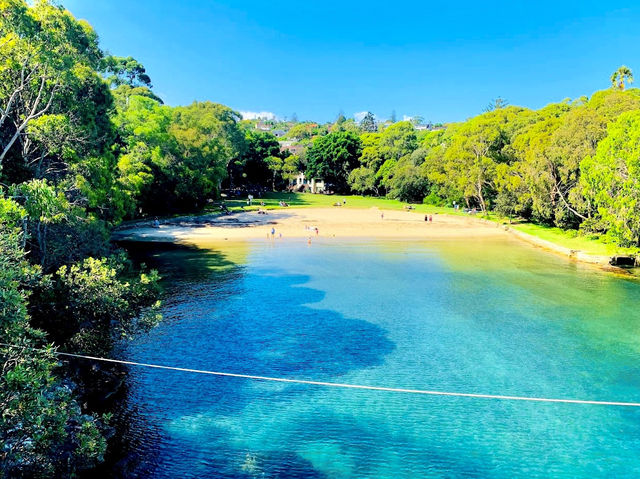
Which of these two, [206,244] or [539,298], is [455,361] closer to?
[539,298]

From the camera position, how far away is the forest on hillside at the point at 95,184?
32.4 feet

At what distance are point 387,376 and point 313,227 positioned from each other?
140 ft

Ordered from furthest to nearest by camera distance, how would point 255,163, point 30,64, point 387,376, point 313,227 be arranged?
1. point 255,163
2. point 313,227
3. point 30,64
4. point 387,376

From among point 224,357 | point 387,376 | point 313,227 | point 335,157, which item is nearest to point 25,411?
point 224,357

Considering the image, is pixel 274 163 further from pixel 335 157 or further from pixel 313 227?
pixel 313 227

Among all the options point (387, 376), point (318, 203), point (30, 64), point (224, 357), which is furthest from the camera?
point (318, 203)

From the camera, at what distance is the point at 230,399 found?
15.9 meters

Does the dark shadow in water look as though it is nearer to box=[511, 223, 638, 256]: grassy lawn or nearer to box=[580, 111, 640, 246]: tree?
box=[580, 111, 640, 246]: tree

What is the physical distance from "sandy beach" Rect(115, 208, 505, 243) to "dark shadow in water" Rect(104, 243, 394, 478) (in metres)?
21.6

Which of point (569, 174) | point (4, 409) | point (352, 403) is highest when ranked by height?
point (569, 174)

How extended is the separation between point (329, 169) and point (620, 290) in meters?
89.1

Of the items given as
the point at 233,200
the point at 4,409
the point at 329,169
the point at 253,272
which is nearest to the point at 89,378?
the point at 4,409

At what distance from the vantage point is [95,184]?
28219 mm

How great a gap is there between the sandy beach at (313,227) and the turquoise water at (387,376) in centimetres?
2049
